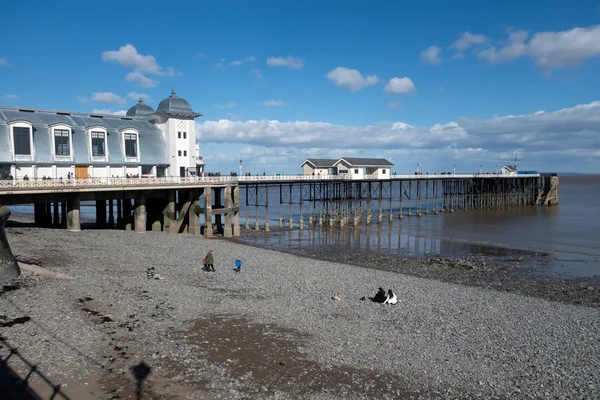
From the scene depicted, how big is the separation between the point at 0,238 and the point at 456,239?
110 ft

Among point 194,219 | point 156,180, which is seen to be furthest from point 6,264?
point 194,219

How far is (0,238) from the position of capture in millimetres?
14719

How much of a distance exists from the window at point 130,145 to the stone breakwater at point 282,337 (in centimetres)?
1459

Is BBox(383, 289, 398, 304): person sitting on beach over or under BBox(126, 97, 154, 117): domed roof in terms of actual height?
under

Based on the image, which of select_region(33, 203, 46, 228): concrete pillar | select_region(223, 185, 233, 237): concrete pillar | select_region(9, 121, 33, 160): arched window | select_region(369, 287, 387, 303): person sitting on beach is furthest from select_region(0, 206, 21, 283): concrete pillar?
select_region(33, 203, 46, 228): concrete pillar

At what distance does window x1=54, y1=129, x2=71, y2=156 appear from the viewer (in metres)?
30.3

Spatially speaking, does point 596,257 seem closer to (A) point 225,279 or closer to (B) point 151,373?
(A) point 225,279

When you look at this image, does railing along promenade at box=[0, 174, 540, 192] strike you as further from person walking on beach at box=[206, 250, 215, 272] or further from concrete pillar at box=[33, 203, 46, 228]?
person walking on beach at box=[206, 250, 215, 272]

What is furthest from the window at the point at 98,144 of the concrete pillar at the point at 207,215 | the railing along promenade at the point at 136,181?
the concrete pillar at the point at 207,215

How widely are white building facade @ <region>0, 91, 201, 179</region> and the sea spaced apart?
363 inches

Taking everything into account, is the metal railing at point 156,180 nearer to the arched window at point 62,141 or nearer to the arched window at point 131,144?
the arched window at point 131,144

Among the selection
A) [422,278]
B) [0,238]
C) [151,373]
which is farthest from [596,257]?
[0,238]

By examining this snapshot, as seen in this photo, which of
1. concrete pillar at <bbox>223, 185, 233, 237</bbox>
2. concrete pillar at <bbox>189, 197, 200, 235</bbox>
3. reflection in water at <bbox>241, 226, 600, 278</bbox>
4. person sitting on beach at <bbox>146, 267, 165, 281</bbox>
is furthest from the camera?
concrete pillar at <bbox>223, 185, 233, 237</bbox>

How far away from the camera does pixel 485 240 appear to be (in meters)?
38.7
